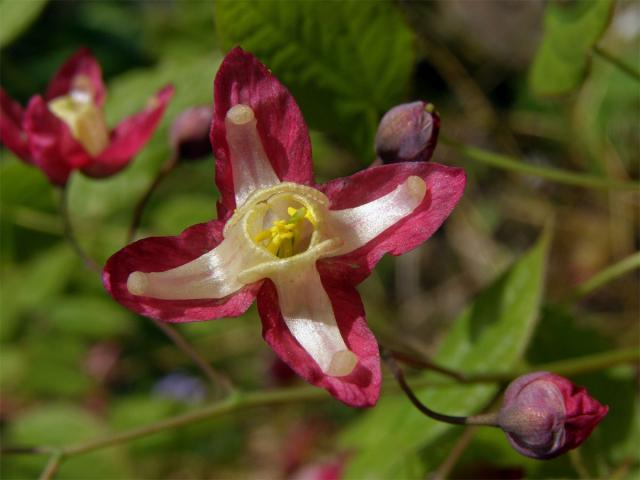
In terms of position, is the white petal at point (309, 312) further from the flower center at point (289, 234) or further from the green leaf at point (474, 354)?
the green leaf at point (474, 354)

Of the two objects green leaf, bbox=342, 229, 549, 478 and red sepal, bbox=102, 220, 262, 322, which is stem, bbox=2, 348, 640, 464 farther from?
red sepal, bbox=102, 220, 262, 322

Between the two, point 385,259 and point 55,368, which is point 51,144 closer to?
point 55,368

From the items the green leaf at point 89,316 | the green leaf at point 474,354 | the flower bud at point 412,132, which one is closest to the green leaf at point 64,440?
the green leaf at point 89,316

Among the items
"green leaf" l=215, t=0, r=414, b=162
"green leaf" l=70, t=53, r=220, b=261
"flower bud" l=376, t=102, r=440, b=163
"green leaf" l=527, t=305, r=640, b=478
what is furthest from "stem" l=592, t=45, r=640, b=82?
"green leaf" l=70, t=53, r=220, b=261

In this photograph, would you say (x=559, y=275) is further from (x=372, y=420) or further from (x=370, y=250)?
(x=370, y=250)

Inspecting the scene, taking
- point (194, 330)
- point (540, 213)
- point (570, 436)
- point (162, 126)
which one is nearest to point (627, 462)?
point (570, 436)

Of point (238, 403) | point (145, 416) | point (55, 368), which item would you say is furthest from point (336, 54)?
point (55, 368)
